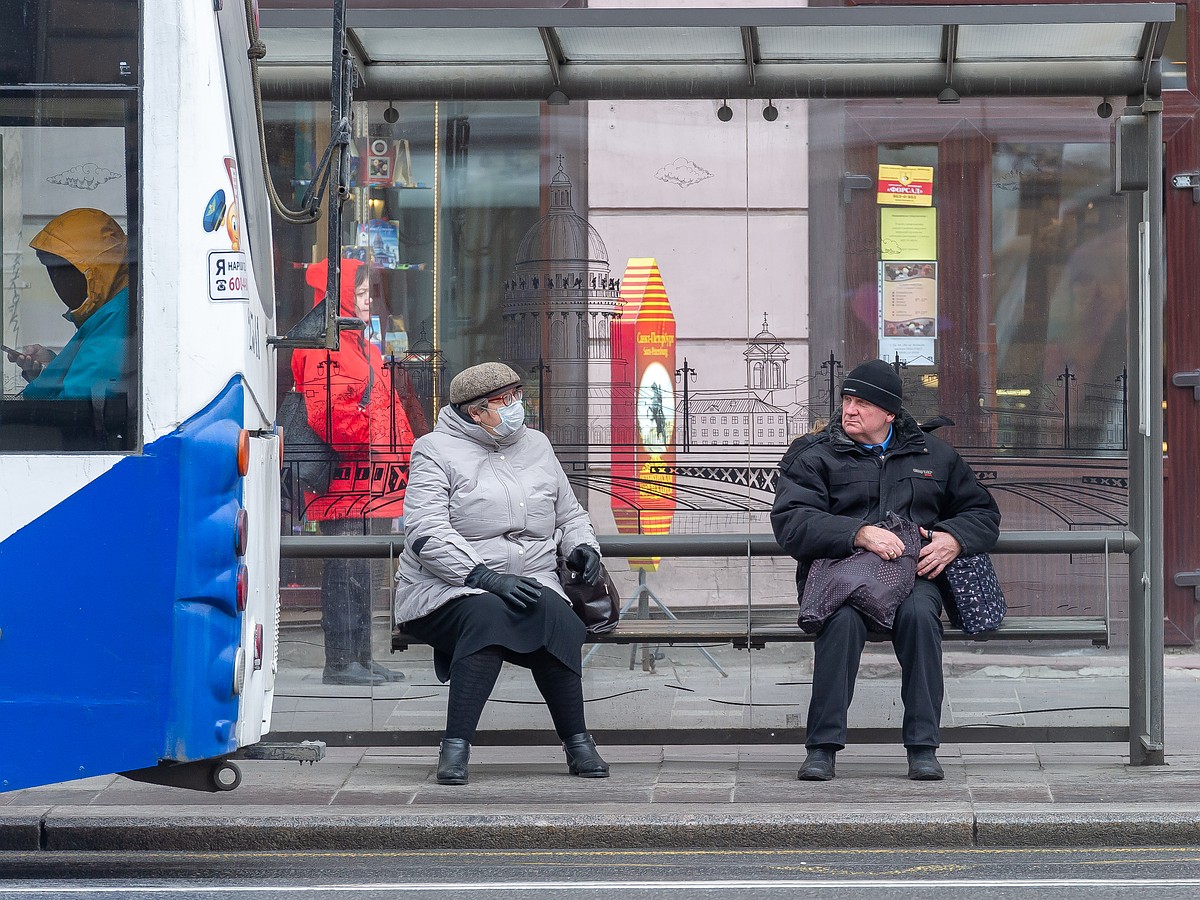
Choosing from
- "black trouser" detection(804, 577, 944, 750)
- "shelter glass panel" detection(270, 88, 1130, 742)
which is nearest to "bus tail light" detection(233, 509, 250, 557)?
"shelter glass panel" detection(270, 88, 1130, 742)

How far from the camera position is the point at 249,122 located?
215 inches

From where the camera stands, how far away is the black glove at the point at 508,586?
6383mm

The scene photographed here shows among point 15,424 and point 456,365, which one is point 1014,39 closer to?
point 456,365

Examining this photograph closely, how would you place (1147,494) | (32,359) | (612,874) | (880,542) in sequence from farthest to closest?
(1147,494) < (880,542) < (612,874) < (32,359)

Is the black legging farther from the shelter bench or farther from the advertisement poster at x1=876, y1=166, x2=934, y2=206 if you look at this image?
the advertisement poster at x1=876, y1=166, x2=934, y2=206

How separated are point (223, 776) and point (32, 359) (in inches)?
52.6

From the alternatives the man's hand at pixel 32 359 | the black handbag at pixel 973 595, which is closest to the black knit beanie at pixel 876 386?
the black handbag at pixel 973 595

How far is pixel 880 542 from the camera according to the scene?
21.4 ft

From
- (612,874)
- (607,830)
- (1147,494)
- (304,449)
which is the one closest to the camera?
(612,874)

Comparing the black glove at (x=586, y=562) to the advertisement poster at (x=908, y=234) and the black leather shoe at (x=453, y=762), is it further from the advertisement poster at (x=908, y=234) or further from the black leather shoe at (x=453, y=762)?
the advertisement poster at (x=908, y=234)

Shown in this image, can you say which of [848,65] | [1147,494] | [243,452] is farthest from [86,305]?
[1147,494]

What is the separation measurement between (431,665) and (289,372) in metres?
1.32

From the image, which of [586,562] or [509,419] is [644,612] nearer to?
[586,562]

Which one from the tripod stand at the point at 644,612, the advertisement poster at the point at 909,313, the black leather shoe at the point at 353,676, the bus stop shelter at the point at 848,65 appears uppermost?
the bus stop shelter at the point at 848,65
